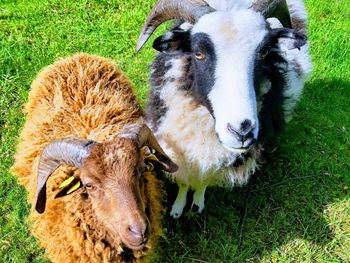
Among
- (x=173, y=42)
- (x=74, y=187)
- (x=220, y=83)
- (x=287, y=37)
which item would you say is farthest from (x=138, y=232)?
(x=287, y=37)

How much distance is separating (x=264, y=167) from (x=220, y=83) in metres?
2.22

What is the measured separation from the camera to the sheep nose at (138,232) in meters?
2.77

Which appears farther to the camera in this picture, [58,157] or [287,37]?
[287,37]

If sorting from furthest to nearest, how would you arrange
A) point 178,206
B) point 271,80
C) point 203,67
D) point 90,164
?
1. point 178,206
2. point 271,80
3. point 203,67
4. point 90,164

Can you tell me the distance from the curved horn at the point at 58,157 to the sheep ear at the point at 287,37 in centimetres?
146

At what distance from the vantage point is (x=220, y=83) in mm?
2967

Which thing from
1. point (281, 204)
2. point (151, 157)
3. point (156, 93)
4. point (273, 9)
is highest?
point (273, 9)

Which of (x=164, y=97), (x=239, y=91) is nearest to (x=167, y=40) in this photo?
(x=164, y=97)

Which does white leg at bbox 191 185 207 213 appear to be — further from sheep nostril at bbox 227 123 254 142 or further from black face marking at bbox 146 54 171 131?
sheep nostril at bbox 227 123 254 142

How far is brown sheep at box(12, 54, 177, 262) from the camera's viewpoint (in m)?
2.88

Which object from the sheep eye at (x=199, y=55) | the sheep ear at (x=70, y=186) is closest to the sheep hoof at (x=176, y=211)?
the sheep ear at (x=70, y=186)

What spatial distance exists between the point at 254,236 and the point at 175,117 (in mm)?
1614

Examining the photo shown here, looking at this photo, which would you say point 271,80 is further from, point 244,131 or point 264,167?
point 264,167

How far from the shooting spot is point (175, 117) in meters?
3.57
